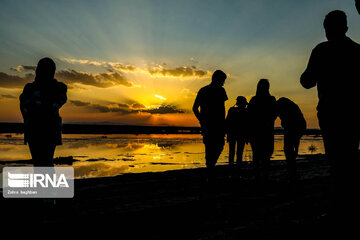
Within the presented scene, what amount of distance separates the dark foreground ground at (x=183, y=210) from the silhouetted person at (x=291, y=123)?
82cm

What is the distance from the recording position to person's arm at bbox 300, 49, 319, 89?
279 centimetres

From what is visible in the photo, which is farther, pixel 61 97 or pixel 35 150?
pixel 61 97

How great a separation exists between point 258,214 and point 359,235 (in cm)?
126

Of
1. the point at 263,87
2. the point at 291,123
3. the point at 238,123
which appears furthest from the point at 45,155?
the point at 291,123

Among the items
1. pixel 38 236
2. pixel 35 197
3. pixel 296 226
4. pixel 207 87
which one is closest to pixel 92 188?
pixel 35 197

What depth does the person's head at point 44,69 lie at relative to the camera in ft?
12.9

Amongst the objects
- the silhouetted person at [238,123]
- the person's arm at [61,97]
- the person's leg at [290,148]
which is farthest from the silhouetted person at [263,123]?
the person's arm at [61,97]

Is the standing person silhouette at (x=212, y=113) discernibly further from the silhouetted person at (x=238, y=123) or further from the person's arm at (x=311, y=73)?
the person's arm at (x=311, y=73)

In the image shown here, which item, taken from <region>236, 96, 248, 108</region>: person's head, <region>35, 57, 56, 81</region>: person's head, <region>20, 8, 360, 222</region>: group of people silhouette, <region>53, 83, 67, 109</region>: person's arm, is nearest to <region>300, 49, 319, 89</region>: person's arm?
<region>20, 8, 360, 222</region>: group of people silhouette

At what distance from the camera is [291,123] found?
5.55 metres

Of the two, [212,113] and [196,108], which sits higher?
[196,108]

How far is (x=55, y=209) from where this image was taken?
3621mm

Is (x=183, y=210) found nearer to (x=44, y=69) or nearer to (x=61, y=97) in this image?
(x=61, y=97)

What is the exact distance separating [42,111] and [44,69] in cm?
70
